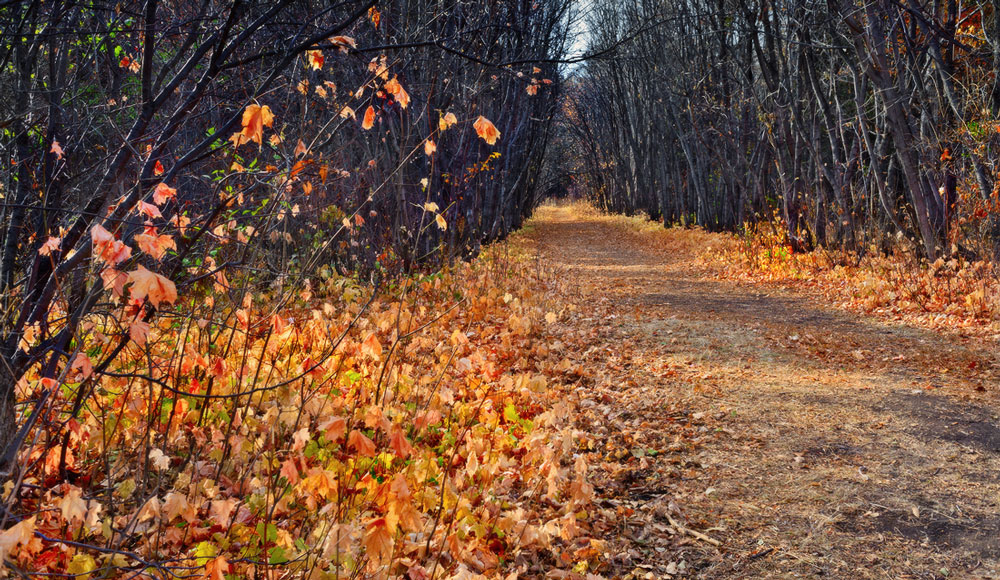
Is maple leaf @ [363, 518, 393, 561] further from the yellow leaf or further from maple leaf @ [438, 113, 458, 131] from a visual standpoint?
maple leaf @ [438, 113, 458, 131]

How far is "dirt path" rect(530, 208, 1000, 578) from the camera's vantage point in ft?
11.2

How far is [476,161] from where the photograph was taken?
13.8 meters

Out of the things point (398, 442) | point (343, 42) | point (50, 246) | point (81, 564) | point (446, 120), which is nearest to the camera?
point (81, 564)

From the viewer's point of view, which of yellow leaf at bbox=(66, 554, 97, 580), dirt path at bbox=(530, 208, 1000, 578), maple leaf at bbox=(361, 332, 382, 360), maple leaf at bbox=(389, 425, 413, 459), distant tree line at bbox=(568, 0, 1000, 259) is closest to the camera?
yellow leaf at bbox=(66, 554, 97, 580)

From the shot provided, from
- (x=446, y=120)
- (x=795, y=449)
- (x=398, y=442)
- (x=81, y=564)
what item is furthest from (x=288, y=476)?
(x=795, y=449)

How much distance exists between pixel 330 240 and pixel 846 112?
1605cm

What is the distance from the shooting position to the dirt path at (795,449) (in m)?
3.42

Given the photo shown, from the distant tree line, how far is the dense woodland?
0.26 feet

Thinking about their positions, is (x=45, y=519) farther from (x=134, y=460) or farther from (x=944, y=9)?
(x=944, y=9)

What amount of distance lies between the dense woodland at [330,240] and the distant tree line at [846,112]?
0.26 feet

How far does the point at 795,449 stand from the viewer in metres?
4.66

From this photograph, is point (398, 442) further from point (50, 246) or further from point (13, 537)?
point (50, 246)

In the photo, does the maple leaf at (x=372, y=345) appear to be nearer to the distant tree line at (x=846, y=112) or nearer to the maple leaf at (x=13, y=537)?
the maple leaf at (x=13, y=537)

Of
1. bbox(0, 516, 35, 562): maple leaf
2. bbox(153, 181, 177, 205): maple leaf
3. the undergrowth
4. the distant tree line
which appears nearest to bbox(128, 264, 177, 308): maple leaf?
the undergrowth
